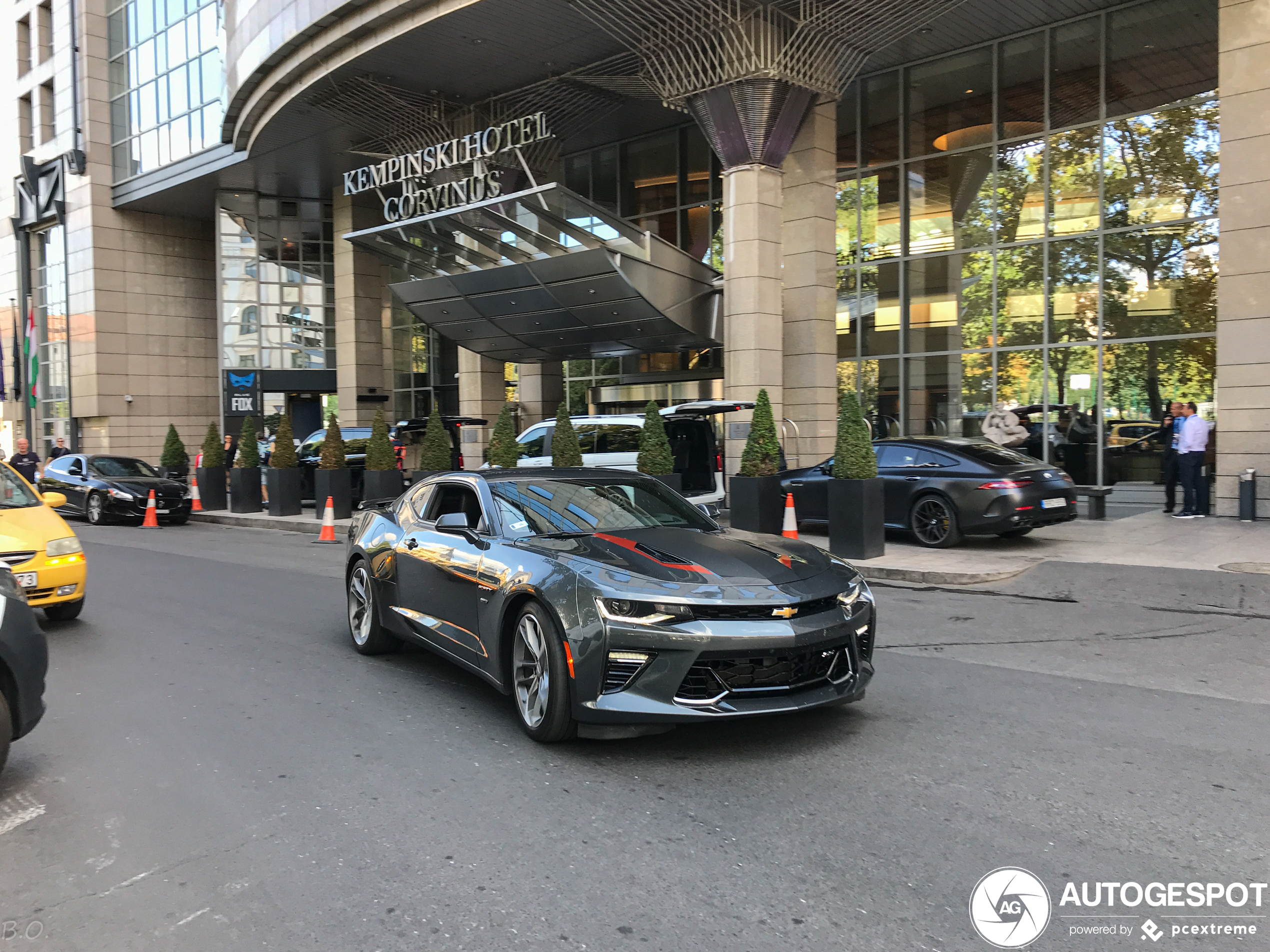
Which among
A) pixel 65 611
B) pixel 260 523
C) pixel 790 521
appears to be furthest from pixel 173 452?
pixel 790 521

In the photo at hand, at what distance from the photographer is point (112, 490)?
19.7 m

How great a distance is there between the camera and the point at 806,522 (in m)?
14.8

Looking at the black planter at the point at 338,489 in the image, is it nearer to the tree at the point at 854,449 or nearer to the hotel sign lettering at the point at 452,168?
the hotel sign lettering at the point at 452,168

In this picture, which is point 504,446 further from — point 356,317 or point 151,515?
point 356,317

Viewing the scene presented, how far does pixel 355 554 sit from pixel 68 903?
4.28 meters

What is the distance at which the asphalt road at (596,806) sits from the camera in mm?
3227

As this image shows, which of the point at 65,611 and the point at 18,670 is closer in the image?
the point at 18,670

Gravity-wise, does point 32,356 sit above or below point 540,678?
above

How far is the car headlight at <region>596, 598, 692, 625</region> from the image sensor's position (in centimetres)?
459

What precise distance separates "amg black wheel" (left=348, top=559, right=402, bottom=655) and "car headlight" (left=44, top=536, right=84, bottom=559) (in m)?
2.72

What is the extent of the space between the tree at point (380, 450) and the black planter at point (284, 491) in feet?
9.95

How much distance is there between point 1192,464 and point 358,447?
1600cm

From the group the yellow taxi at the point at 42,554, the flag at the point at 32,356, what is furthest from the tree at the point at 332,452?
the flag at the point at 32,356

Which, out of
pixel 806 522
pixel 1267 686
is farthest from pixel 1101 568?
pixel 806 522
